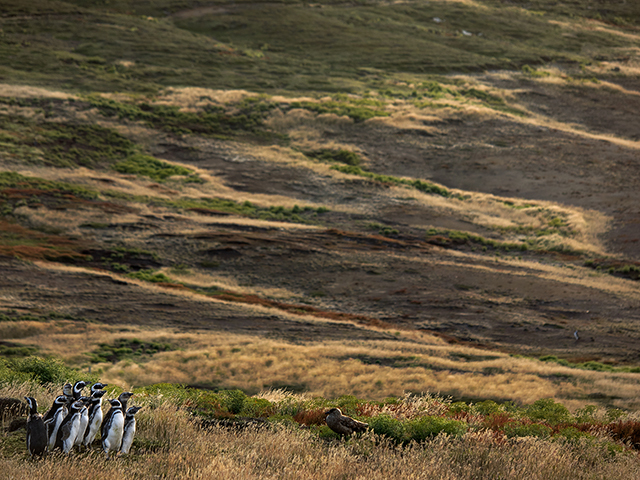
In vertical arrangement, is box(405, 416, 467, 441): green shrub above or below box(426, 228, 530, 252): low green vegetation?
above

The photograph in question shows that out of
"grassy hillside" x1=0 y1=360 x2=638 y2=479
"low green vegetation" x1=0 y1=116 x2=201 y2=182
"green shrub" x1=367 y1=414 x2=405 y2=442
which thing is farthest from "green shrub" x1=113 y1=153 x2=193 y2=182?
"green shrub" x1=367 y1=414 x2=405 y2=442

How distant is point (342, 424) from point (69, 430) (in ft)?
14.0

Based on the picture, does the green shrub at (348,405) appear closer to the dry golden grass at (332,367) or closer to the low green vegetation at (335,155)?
the dry golden grass at (332,367)

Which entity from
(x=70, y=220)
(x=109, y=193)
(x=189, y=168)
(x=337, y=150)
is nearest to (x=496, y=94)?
(x=337, y=150)

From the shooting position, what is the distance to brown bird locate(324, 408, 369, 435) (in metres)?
9.20

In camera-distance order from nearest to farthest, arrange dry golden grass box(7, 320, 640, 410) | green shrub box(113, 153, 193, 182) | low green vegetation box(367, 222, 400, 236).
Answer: dry golden grass box(7, 320, 640, 410) < low green vegetation box(367, 222, 400, 236) < green shrub box(113, 153, 193, 182)

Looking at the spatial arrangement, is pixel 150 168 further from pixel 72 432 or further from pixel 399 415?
pixel 72 432

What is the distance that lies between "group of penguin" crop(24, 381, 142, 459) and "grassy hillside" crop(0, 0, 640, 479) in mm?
377

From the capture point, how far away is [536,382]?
21422 mm

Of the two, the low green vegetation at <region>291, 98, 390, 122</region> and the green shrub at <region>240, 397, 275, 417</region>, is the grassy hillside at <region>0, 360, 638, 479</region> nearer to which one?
the green shrub at <region>240, 397, 275, 417</region>

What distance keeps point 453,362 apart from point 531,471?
A: 650 inches

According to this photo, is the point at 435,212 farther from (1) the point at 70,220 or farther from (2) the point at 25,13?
(2) the point at 25,13

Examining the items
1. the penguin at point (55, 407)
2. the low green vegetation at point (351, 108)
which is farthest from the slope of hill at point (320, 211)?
the penguin at point (55, 407)

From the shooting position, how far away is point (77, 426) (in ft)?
24.8
